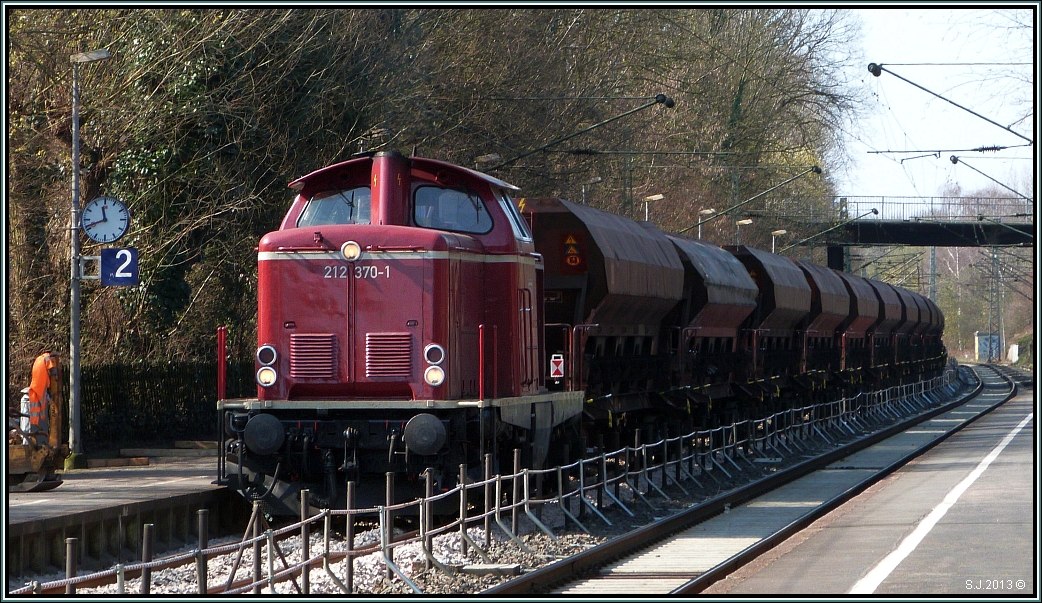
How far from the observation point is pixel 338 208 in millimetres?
12891

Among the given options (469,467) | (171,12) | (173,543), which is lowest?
(173,543)

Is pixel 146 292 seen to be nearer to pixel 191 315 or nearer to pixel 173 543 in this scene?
pixel 191 315

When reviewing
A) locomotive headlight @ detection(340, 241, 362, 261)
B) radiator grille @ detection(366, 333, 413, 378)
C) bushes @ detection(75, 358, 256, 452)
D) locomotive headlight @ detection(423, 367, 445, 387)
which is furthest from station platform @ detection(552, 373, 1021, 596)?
bushes @ detection(75, 358, 256, 452)

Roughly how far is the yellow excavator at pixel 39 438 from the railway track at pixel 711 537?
759cm

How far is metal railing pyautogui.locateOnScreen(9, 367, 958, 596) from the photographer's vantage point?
919 centimetres

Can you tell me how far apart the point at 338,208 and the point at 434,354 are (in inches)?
78.2

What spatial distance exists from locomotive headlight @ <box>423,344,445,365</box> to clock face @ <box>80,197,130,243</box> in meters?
8.66

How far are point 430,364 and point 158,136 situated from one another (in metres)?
13.8

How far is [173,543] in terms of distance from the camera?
44.7 feet

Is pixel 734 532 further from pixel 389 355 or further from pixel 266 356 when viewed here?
pixel 266 356

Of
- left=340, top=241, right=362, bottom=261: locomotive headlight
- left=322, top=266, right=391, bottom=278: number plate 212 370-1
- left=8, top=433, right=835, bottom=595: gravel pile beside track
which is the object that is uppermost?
left=340, top=241, right=362, bottom=261: locomotive headlight

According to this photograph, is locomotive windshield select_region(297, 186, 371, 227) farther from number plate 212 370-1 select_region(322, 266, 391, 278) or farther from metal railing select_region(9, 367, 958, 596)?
metal railing select_region(9, 367, 958, 596)

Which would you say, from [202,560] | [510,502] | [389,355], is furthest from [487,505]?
[202,560]

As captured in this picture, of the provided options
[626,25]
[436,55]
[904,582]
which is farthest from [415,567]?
[626,25]
